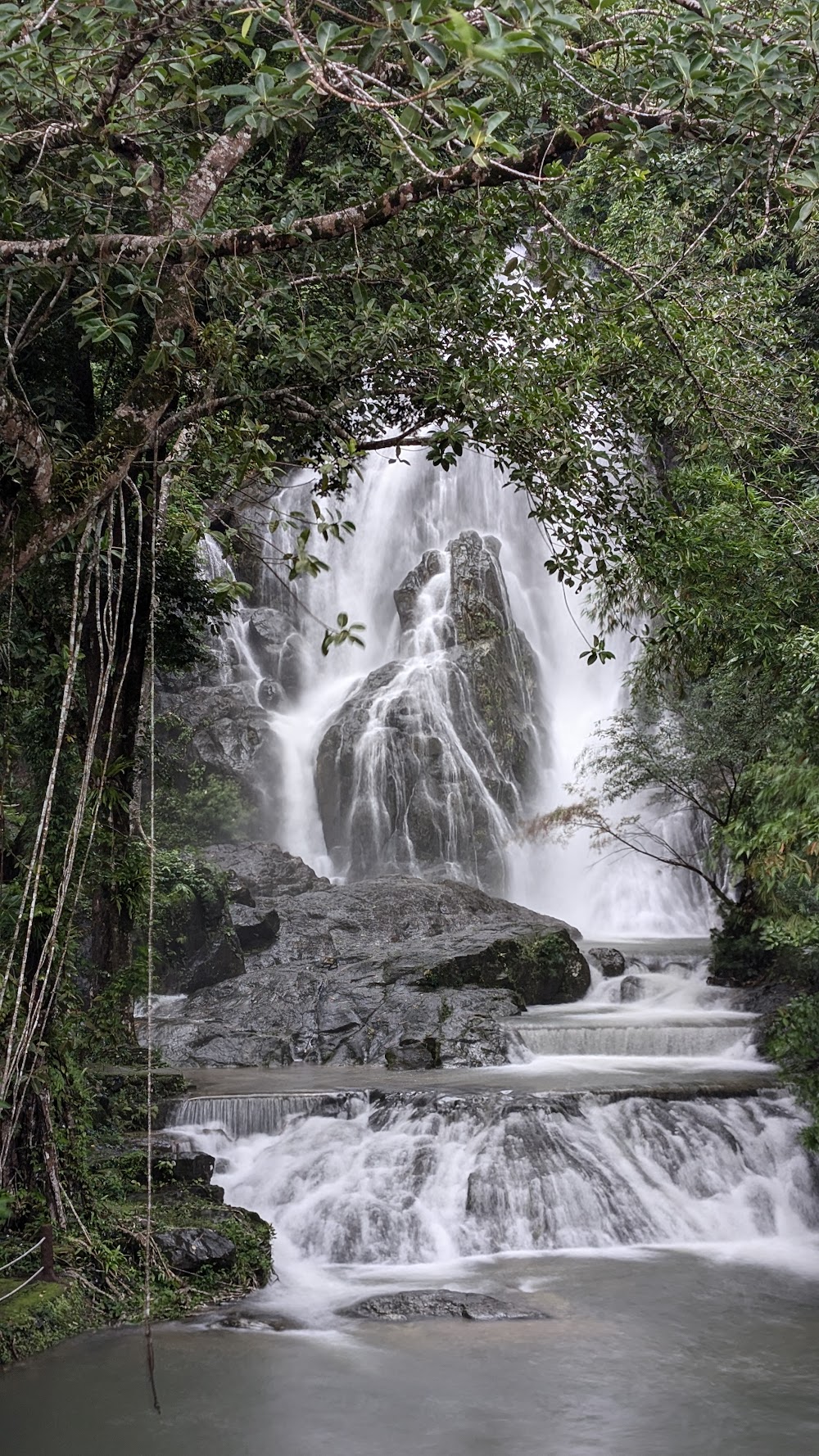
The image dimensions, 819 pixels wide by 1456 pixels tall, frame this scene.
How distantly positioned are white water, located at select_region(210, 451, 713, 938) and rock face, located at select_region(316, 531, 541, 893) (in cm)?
6

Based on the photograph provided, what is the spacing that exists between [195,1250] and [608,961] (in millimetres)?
9532

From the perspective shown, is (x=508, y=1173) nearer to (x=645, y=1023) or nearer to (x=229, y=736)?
(x=645, y=1023)

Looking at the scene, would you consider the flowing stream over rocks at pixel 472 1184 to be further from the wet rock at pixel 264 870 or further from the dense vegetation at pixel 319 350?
the dense vegetation at pixel 319 350

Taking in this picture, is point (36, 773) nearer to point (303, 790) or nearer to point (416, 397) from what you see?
point (416, 397)

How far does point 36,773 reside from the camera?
24.8ft

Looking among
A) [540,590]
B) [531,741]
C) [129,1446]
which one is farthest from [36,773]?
[540,590]

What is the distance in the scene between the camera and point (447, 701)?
78.5ft

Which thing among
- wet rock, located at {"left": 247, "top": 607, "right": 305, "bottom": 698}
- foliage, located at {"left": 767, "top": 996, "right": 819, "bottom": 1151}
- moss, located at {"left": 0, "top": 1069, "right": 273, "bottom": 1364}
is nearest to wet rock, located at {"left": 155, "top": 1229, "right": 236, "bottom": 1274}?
moss, located at {"left": 0, "top": 1069, "right": 273, "bottom": 1364}

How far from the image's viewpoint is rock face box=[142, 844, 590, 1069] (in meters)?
12.6

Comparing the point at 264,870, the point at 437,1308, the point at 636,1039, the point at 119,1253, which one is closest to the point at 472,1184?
the point at 437,1308

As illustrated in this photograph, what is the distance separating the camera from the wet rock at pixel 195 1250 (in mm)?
6719

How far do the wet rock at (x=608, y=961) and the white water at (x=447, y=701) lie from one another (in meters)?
4.76

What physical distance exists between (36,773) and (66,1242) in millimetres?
2934

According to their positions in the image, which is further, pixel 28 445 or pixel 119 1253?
pixel 119 1253
